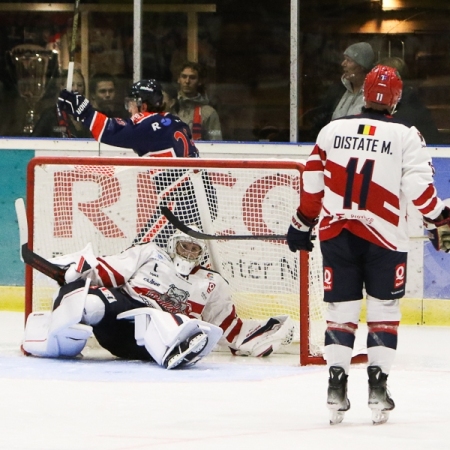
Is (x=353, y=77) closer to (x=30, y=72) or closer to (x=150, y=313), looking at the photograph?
(x=30, y=72)

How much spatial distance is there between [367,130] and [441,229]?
0.40m

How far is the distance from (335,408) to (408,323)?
2.87 meters

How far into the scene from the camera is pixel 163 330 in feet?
17.7

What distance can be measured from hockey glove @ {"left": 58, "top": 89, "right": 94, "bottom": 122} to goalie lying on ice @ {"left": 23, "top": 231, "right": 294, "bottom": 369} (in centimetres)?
89

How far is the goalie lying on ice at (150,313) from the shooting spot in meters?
5.46

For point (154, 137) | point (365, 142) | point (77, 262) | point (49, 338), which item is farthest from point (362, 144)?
point (154, 137)

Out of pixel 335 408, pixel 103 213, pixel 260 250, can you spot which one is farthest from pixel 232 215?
pixel 335 408

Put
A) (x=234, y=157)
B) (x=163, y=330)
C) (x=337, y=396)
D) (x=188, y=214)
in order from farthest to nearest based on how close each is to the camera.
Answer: (x=234, y=157) < (x=188, y=214) < (x=163, y=330) < (x=337, y=396)

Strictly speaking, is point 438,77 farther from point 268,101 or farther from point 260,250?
point 260,250

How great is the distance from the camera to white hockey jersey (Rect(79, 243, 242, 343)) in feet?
19.0

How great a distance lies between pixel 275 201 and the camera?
608 cm

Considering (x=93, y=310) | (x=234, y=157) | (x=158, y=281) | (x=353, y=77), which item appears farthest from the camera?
(x=234, y=157)

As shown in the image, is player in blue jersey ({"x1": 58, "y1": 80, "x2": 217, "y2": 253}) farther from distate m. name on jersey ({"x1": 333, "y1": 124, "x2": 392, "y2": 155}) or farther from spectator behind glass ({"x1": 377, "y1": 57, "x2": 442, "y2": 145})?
distate m. name on jersey ({"x1": 333, "y1": 124, "x2": 392, "y2": 155})

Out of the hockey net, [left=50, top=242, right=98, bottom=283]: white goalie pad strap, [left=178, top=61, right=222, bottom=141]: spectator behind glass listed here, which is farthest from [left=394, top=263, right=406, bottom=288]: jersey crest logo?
[left=178, top=61, right=222, bottom=141]: spectator behind glass
